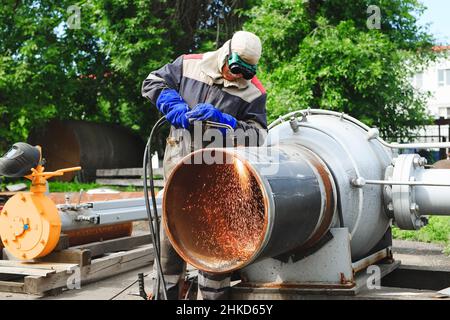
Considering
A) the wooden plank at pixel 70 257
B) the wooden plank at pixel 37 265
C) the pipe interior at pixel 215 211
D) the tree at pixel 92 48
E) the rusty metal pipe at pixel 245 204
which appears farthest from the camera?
the tree at pixel 92 48

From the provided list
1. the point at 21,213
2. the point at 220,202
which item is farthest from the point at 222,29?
the point at 220,202

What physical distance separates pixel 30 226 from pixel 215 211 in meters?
2.02

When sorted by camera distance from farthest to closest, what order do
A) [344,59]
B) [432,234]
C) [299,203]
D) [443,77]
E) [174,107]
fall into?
1. [443,77]
2. [344,59]
3. [432,234]
4. [174,107]
5. [299,203]

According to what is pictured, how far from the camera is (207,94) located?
337 cm

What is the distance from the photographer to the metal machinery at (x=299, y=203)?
2596 millimetres

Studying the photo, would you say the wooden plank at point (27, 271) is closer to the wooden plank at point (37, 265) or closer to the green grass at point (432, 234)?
the wooden plank at point (37, 265)

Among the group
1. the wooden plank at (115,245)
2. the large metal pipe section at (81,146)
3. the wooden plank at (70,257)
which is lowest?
the wooden plank at (115,245)

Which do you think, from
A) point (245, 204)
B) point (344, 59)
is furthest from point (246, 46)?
point (344, 59)

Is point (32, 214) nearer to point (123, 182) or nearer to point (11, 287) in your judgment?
point (11, 287)

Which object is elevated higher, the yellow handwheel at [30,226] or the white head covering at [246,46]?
the white head covering at [246,46]

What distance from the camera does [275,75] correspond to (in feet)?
34.2

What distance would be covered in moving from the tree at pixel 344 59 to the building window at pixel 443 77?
89.0 ft

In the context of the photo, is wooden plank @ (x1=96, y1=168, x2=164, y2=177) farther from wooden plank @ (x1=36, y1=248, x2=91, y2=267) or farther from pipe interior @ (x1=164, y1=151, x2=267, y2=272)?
pipe interior @ (x1=164, y1=151, x2=267, y2=272)

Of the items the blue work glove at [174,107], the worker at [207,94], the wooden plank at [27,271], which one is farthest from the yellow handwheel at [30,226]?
the blue work glove at [174,107]
